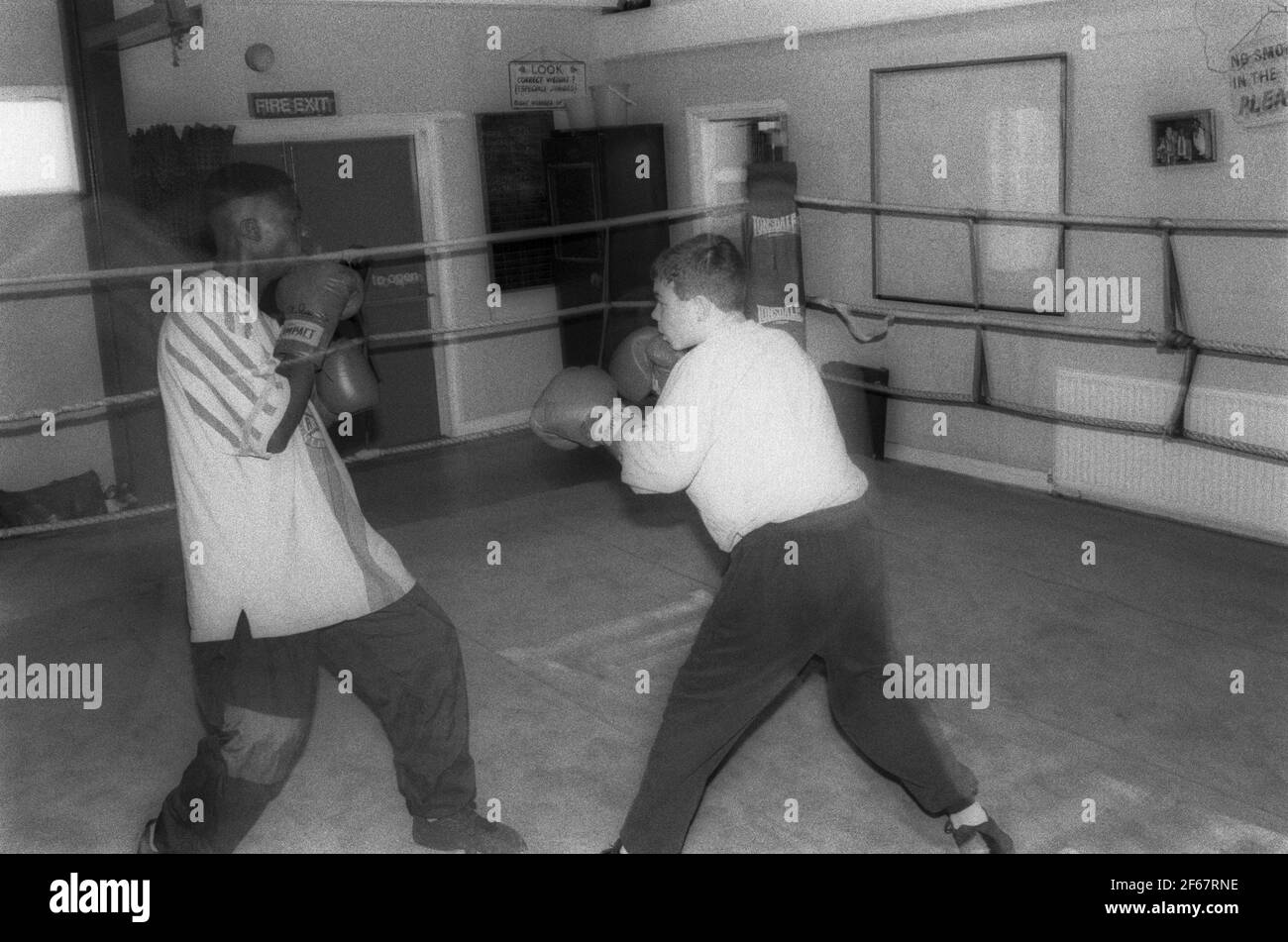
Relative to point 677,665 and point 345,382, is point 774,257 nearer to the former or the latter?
point 677,665

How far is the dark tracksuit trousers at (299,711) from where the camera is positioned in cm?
204

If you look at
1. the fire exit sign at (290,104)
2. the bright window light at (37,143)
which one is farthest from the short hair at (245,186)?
the fire exit sign at (290,104)

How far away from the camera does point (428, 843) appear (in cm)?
230

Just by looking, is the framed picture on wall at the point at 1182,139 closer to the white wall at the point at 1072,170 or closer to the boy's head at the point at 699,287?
the white wall at the point at 1072,170

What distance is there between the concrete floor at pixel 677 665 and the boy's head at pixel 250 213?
1138mm

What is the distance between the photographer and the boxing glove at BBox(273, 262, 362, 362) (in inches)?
79.2

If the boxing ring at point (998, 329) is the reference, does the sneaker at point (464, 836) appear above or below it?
below

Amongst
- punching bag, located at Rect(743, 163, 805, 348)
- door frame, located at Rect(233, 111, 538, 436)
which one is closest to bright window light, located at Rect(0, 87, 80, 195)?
door frame, located at Rect(233, 111, 538, 436)

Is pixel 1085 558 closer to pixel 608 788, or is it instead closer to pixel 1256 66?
pixel 1256 66

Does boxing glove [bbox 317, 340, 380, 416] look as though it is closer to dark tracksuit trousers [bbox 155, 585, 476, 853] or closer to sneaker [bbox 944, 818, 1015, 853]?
dark tracksuit trousers [bbox 155, 585, 476, 853]

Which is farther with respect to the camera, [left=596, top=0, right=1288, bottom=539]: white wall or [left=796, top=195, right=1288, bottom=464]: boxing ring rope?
[left=596, top=0, right=1288, bottom=539]: white wall

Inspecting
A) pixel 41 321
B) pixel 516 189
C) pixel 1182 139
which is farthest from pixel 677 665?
pixel 516 189
